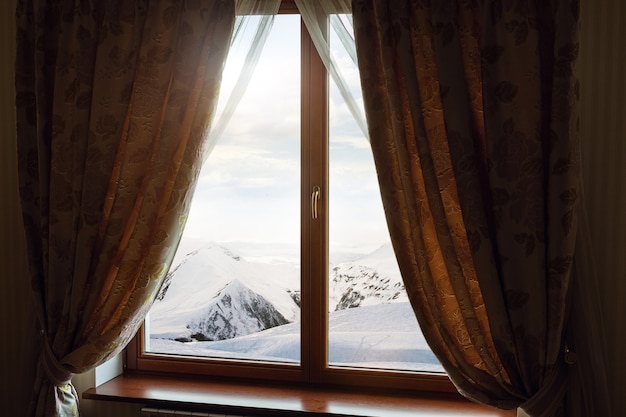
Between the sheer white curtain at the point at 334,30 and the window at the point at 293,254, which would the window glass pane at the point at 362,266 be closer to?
the window at the point at 293,254

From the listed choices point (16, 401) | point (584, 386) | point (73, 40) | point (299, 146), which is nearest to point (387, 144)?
point (299, 146)

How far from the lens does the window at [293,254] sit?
2.32m

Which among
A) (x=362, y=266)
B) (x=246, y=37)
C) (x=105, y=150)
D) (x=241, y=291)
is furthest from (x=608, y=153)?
(x=105, y=150)

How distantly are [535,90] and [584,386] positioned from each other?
3.14 feet

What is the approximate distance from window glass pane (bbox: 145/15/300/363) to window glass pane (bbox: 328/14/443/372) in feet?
0.51

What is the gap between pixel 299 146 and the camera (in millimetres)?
2371

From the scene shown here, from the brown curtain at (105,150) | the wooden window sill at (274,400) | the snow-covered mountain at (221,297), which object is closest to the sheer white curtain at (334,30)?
the brown curtain at (105,150)

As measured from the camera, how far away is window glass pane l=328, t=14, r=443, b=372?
2307 mm

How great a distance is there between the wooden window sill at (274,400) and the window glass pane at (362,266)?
139 mm

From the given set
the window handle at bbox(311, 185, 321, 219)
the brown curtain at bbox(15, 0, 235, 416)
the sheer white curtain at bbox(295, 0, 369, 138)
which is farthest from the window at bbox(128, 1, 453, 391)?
the brown curtain at bbox(15, 0, 235, 416)

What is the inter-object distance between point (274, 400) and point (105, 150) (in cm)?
112

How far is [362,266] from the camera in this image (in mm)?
2328

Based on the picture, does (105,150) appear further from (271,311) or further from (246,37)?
(271,311)

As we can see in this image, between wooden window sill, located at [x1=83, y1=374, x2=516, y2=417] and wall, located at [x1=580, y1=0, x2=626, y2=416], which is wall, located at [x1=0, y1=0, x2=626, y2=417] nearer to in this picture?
wall, located at [x1=580, y1=0, x2=626, y2=416]
